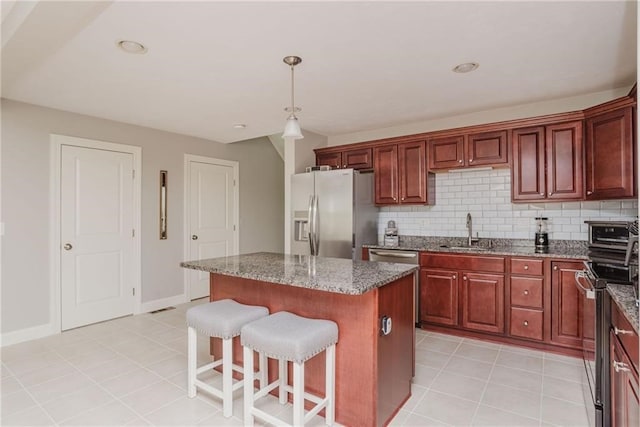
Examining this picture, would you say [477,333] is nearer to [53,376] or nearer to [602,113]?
[602,113]

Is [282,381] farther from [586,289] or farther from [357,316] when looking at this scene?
[586,289]

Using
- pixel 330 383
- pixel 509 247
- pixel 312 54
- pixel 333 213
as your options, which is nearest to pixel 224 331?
pixel 330 383

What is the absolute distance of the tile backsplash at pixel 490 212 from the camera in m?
3.34

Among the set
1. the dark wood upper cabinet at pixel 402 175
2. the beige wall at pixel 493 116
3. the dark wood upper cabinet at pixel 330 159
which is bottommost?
the dark wood upper cabinet at pixel 402 175

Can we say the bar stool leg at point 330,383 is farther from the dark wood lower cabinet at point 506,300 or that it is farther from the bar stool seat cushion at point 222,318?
the dark wood lower cabinet at point 506,300

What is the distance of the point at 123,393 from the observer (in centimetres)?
240

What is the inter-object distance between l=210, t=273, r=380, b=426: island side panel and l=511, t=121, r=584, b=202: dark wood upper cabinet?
233 cm

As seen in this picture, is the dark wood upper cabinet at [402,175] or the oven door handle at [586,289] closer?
→ the oven door handle at [586,289]

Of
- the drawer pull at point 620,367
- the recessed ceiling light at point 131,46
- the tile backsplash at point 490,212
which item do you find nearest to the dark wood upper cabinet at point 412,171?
the tile backsplash at point 490,212

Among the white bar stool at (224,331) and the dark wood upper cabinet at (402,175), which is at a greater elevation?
the dark wood upper cabinet at (402,175)

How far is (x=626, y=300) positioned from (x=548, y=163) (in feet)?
7.20

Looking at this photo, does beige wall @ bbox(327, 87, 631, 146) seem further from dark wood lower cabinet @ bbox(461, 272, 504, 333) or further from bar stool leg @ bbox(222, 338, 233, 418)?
bar stool leg @ bbox(222, 338, 233, 418)

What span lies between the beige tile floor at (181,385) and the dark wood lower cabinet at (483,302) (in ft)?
0.57

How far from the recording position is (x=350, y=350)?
6.65 feet
